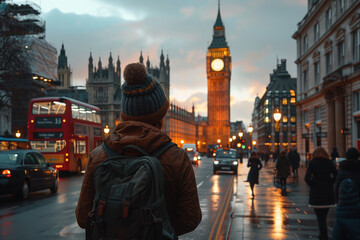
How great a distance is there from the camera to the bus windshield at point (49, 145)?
25.7 meters

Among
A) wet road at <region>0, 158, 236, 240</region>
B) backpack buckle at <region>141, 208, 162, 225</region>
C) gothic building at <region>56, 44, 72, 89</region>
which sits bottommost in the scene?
wet road at <region>0, 158, 236, 240</region>

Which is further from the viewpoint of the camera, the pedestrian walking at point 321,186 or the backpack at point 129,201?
the pedestrian walking at point 321,186

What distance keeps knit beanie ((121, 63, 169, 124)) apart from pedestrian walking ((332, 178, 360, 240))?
2109mm

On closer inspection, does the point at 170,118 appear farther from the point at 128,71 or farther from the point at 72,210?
the point at 128,71

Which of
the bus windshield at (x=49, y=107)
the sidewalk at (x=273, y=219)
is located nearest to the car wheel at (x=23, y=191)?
the sidewalk at (x=273, y=219)

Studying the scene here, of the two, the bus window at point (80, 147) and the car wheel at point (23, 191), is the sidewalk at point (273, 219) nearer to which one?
the car wheel at point (23, 191)

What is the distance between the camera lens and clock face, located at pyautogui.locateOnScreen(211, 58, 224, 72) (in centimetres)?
15100

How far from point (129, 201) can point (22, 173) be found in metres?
13.3

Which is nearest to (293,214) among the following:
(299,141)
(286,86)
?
(299,141)

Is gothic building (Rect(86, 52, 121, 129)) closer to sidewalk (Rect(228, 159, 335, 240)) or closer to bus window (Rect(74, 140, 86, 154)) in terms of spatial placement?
bus window (Rect(74, 140, 86, 154))

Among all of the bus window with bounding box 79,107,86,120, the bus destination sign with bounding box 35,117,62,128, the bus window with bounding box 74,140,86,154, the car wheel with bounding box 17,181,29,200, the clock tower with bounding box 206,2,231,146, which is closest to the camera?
the car wheel with bounding box 17,181,29,200

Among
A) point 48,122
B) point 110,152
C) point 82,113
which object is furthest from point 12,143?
point 110,152

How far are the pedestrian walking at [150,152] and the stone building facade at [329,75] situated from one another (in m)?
27.3

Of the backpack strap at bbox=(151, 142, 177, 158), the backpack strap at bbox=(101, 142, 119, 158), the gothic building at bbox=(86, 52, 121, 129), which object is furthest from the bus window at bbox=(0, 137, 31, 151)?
the gothic building at bbox=(86, 52, 121, 129)
